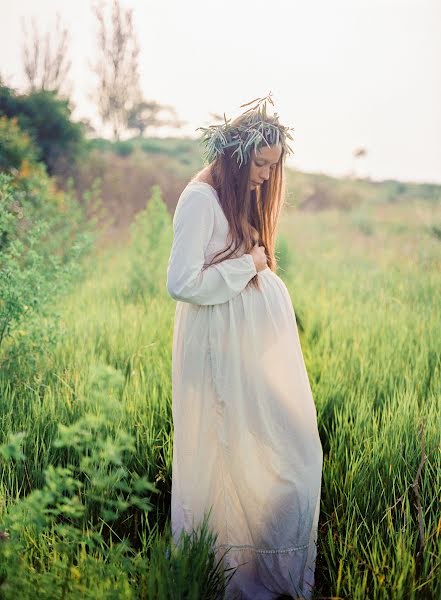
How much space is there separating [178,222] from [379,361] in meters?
2.19

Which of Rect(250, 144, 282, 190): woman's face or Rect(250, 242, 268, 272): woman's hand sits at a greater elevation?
Rect(250, 144, 282, 190): woman's face

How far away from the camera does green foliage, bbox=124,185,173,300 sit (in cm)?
595

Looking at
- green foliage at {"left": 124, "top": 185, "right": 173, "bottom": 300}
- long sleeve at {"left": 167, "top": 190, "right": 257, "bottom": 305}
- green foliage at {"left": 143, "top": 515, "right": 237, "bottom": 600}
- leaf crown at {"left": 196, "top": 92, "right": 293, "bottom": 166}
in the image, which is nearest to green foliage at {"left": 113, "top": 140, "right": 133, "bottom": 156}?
green foliage at {"left": 124, "top": 185, "right": 173, "bottom": 300}

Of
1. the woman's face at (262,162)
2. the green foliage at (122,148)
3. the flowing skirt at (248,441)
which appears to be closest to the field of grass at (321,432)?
the flowing skirt at (248,441)

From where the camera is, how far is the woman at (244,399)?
200cm

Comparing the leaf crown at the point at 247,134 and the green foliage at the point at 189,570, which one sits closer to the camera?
the green foliage at the point at 189,570

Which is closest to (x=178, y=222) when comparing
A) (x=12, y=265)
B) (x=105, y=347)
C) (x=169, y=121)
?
(x=12, y=265)

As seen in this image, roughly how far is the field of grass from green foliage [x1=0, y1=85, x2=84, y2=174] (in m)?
6.08

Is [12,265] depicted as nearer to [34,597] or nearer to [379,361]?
[34,597]

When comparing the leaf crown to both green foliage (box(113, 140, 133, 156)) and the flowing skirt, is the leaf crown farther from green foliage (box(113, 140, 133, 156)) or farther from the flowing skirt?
green foliage (box(113, 140, 133, 156))

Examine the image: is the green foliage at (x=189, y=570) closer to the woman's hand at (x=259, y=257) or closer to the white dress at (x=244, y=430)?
the white dress at (x=244, y=430)

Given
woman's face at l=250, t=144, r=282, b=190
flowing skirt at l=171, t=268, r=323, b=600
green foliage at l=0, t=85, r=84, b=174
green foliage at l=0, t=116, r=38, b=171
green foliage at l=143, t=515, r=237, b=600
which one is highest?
green foliage at l=0, t=85, r=84, b=174

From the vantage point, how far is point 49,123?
36.4ft

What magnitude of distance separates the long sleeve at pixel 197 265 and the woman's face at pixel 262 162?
8.4 inches
